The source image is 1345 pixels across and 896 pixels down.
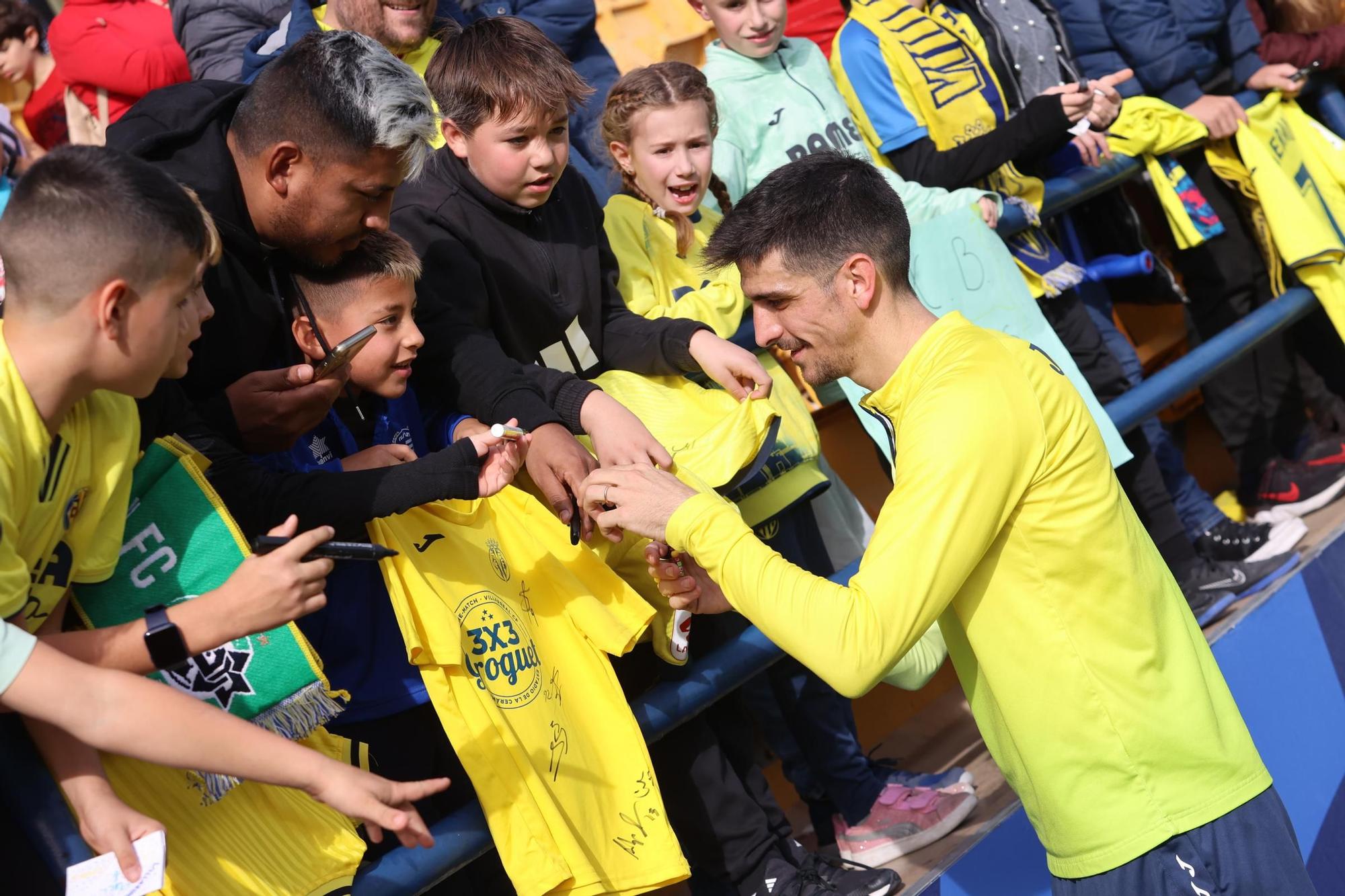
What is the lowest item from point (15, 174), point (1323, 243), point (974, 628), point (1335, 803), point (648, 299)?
point (1335, 803)

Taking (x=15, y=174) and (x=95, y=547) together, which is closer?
(x=95, y=547)

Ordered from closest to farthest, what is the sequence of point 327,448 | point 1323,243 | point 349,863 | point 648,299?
1. point 349,863
2. point 327,448
3. point 648,299
4. point 1323,243

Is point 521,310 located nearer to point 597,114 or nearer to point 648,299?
point 648,299

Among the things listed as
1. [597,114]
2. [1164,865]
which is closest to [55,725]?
[1164,865]

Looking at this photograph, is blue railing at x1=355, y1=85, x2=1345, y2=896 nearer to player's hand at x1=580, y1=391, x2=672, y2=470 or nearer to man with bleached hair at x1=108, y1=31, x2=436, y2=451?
player's hand at x1=580, y1=391, x2=672, y2=470

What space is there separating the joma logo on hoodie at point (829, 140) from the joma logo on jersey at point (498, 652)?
1944mm

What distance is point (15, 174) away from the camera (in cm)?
327

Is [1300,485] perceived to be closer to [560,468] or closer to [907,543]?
[907,543]

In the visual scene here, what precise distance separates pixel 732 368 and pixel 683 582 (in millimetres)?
490

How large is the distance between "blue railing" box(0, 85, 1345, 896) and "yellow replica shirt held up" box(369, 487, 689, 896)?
0.09 m

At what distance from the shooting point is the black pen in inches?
68.7

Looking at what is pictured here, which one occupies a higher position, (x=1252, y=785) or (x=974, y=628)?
(x=974, y=628)

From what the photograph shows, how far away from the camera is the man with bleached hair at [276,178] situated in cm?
220

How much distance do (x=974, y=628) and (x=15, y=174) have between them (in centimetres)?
261
